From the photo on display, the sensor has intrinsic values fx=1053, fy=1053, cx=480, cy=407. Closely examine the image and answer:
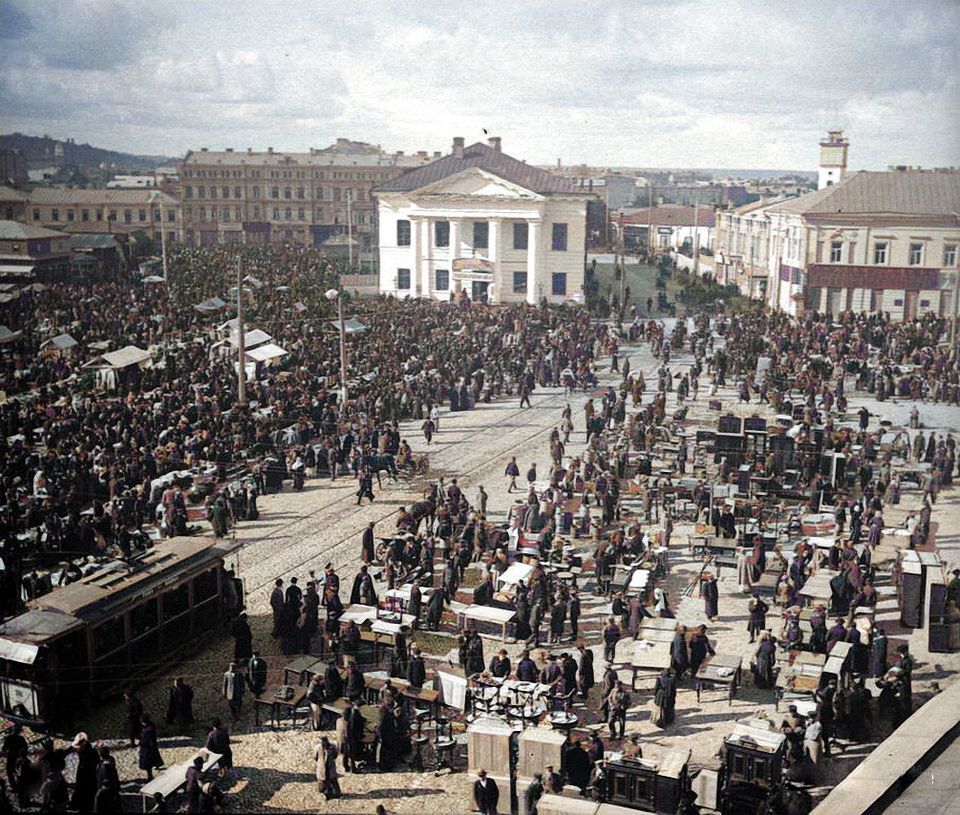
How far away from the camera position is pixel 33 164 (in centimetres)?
4203

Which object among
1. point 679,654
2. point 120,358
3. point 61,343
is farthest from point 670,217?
point 679,654

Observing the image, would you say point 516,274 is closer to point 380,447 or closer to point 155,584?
point 380,447

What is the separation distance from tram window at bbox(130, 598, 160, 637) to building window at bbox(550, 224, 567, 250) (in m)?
36.9

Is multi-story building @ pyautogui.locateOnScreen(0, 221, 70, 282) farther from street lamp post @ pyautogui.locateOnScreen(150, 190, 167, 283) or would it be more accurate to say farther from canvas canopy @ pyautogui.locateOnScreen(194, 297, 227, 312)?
canvas canopy @ pyautogui.locateOnScreen(194, 297, 227, 312)

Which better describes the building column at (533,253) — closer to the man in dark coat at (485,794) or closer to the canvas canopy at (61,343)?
the canvas canopy at (61,343)

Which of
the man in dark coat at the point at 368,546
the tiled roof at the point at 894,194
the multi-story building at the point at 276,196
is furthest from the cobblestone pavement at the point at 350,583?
the multi-story building at the point at 276,196

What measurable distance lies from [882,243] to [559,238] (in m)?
16.1

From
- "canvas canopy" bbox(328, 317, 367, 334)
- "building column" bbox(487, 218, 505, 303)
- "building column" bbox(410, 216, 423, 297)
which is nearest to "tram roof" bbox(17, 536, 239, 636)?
"canvas canopy" bbox(328, 317, 367, 334)

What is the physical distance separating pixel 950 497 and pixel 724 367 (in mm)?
11182

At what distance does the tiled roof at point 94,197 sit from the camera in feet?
147

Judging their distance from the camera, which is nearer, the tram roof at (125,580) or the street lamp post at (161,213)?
the tram roof at (125,580)

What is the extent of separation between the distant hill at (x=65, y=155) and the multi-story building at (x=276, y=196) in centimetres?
218

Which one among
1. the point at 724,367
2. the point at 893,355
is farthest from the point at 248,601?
the point at 893,355

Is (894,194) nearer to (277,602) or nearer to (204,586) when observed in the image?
(277,602)
